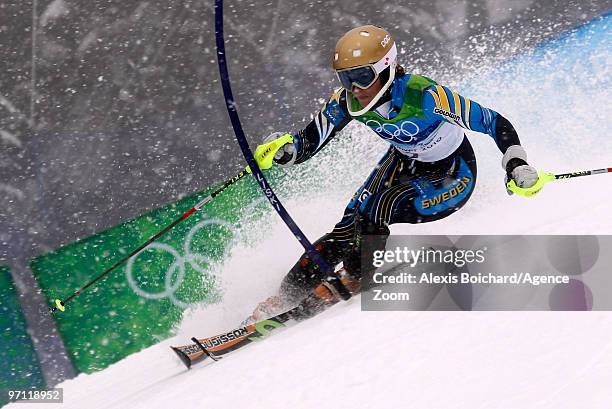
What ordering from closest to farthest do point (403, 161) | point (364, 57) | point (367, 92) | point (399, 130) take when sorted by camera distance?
point (364, 57) < point (367, 92) < point (399, 130) < point (403, 161)

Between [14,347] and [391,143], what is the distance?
11.1 ft

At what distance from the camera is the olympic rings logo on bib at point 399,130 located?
3.77 m

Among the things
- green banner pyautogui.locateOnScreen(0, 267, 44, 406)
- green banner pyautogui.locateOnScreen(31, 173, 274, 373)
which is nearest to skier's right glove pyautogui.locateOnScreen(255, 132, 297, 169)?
green banner pyautogui.locateOnScreen(31, 173, 274, 373)

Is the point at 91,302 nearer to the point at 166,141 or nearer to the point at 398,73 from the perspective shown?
the point at 166,141

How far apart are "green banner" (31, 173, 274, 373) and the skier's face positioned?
89.0 inches

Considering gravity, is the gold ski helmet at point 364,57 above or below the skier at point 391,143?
above

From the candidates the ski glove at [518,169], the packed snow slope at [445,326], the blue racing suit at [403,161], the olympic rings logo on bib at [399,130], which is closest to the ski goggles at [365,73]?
the blue racing suit at [403,161]

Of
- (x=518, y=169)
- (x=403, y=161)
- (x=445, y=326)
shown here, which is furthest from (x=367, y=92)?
(x=445, y=326)

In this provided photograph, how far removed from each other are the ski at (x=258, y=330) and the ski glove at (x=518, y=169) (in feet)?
4.24

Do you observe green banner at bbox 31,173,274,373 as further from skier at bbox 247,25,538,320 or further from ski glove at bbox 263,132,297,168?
ski glove at bbox 263,132,297,168

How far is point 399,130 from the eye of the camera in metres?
3.80

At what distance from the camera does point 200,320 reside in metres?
5.34

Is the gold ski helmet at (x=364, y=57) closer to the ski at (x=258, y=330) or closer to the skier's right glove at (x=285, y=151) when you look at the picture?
the skier's right glove at (x=285, y=151)

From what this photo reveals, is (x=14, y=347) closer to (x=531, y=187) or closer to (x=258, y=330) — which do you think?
(x=258, y=330)
